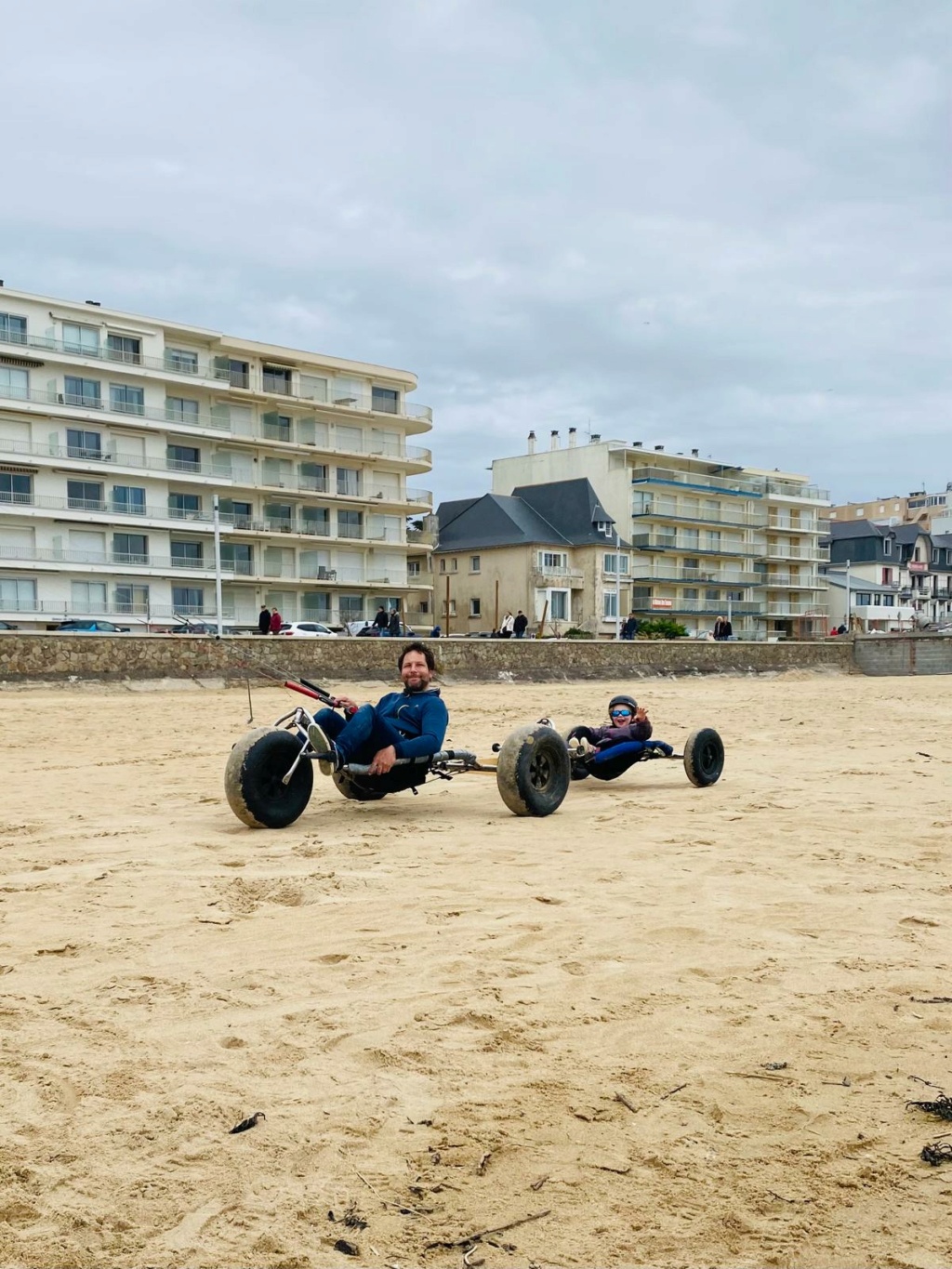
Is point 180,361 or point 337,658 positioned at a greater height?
point 180,361

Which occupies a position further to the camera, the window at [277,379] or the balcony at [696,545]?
the balcony at [696,545]

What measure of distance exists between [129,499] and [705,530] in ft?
135

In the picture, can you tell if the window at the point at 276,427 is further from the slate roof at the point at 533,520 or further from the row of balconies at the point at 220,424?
the slate roof at the point at 533,520

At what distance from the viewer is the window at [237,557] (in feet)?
175

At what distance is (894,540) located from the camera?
311 ft

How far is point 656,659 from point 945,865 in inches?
1143

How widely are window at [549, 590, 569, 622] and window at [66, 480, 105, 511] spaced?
86.0 feet

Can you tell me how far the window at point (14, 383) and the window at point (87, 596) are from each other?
8218 mm

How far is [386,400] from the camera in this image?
199ft

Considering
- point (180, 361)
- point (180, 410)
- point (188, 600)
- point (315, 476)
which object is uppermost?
point (180, 361)

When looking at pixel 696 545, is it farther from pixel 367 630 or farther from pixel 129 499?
pixel 129 499

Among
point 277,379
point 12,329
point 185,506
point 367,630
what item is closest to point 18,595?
point 185,506

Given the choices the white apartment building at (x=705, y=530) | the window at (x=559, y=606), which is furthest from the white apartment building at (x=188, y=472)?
the white apartment building at (x=705, y=530)

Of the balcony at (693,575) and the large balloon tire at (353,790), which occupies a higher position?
the balcony at (693,575)
